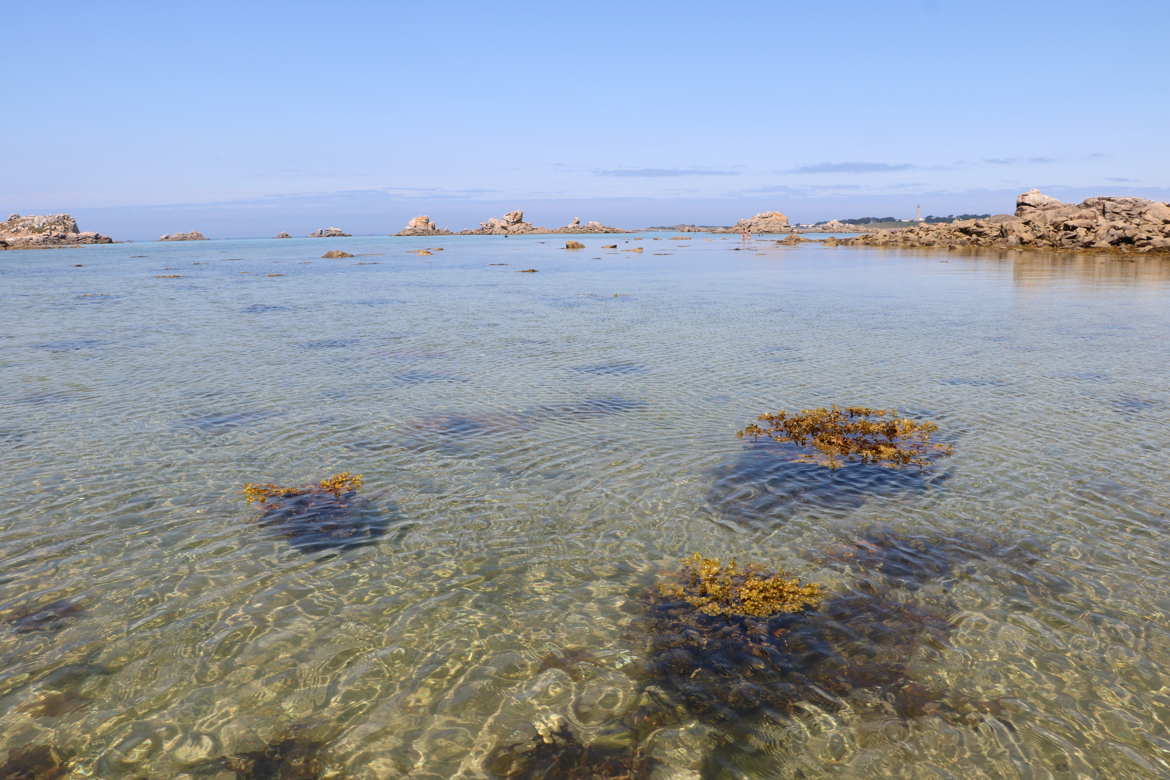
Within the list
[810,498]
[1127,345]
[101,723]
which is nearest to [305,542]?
[101,723]

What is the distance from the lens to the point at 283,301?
4606 centimetres

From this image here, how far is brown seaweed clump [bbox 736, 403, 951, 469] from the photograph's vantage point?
13180mm

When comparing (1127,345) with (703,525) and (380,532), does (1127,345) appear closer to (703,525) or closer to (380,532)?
(703,525)

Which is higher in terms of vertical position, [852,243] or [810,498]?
[852,243]

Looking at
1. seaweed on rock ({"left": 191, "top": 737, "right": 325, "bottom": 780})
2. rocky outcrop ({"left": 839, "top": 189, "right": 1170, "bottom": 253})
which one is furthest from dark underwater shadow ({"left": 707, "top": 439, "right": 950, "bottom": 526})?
rocky outcrop ({"left": 839, "top": 189, "right": 1170, "bottom": 253})

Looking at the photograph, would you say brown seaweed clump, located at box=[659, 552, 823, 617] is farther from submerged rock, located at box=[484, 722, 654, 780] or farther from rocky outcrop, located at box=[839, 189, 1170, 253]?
rocky outcrop, located at box=[839, 189, 1170, 253]

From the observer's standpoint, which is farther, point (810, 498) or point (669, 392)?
point (669, 392)

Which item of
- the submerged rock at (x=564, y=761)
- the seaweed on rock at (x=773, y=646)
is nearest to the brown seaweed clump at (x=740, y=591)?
the seaweed on rock at (x=773, y=646)

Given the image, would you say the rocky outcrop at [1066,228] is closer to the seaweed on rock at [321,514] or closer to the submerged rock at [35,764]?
the seaweed on rock at [321,514]

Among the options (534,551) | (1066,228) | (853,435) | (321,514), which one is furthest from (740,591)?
(1066,228)

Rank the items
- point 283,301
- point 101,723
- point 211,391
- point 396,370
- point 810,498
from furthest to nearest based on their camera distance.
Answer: point 283,301 < point 396,370 < point 211,391 < point 810,498 < point 101,723

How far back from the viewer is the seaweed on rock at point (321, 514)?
33.0 ft

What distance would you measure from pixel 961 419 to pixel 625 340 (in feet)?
48.6

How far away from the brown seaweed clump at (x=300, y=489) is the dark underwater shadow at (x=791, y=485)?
6504 mm
